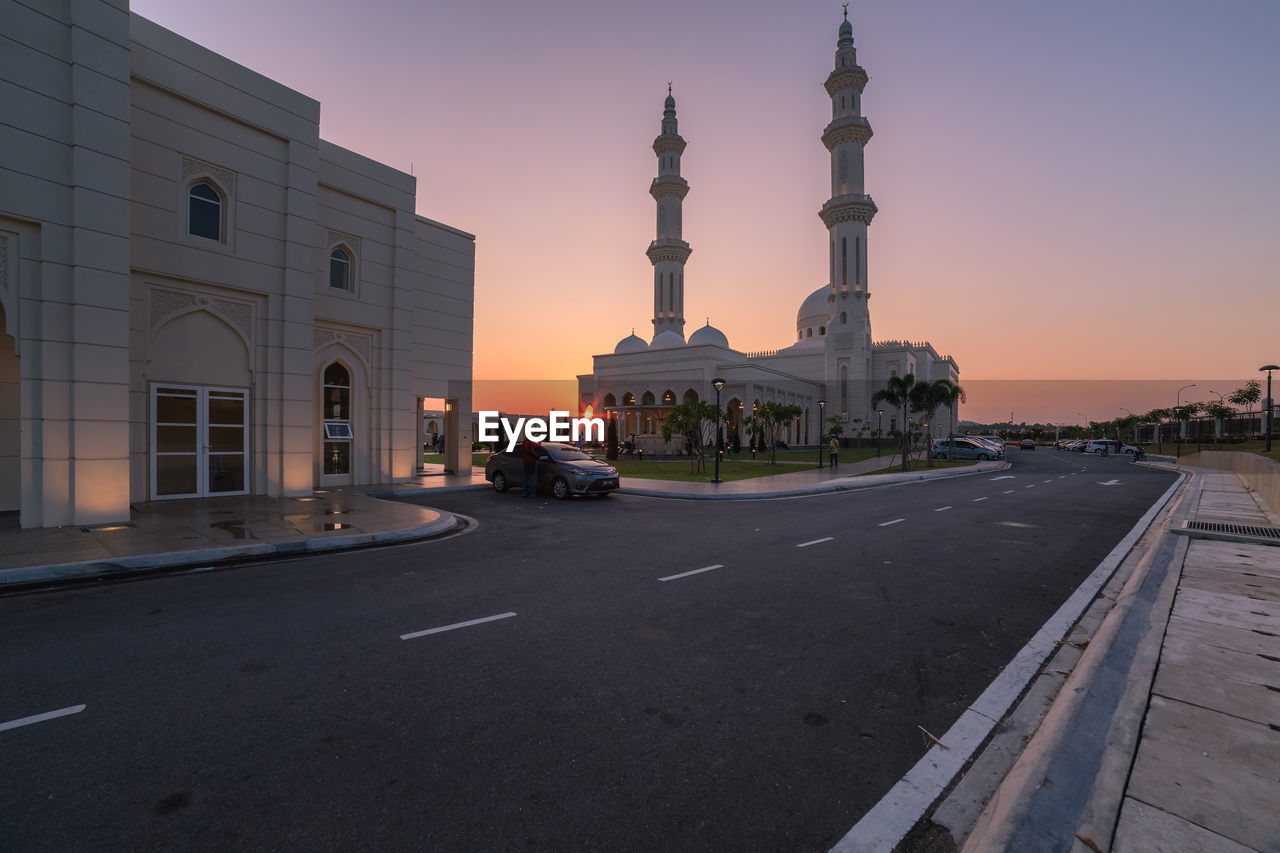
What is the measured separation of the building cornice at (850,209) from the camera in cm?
6775

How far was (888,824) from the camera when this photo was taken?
2.66 m

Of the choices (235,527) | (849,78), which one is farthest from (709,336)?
(235,527)

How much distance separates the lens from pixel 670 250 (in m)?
74.0

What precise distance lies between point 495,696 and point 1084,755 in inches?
140

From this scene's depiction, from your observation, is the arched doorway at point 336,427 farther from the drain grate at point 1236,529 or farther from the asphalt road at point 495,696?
the drain grate at point 1236,529

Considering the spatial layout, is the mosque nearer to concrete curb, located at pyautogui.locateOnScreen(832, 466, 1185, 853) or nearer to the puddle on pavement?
the puddle on pavement

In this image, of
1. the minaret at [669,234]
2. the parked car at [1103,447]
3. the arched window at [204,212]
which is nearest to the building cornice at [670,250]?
the minaret at [669,234]

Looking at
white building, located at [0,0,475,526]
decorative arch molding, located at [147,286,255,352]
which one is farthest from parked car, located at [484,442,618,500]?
decorative arch molding, located at [147,286,255,352]

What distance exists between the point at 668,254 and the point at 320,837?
2996 inches

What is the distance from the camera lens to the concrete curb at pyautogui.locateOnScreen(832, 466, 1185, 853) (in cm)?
259

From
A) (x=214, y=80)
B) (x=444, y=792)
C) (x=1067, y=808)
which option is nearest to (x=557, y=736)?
(x=444, y=792)

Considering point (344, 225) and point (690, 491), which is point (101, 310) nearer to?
→ point (344, 225)

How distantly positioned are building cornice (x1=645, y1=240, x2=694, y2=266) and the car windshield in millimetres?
61107

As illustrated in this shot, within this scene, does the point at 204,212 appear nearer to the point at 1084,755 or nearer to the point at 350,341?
the point at 350,341
